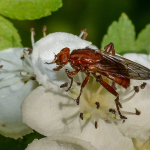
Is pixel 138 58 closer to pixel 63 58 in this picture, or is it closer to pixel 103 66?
pixel 103 66

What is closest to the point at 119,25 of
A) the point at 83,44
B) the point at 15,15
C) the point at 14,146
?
the point at 83,44

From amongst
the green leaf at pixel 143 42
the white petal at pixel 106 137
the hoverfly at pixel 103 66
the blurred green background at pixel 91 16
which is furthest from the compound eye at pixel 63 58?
the blurred green background at pixel 91 16

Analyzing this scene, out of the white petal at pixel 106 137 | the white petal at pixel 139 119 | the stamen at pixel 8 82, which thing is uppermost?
the stamen at pixel 8 82

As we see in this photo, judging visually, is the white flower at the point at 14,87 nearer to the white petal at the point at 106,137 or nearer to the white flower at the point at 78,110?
the white flower at the point at 78,110

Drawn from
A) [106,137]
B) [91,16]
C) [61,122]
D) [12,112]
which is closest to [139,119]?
[106,137]

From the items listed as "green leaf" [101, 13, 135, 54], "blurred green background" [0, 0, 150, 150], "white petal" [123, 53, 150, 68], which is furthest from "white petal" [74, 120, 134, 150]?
"blurred green background" [0, 0, 150, 150]
